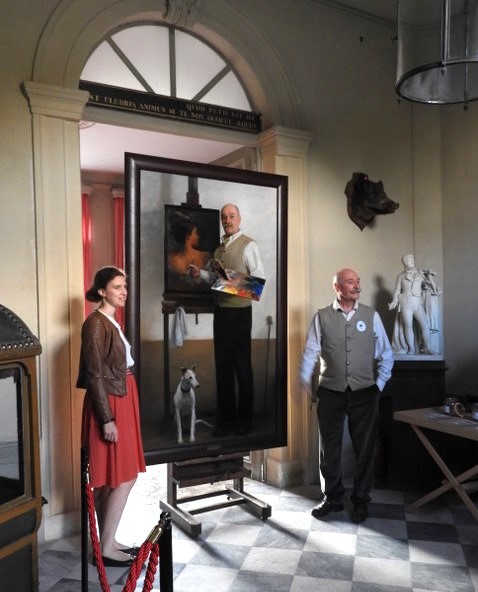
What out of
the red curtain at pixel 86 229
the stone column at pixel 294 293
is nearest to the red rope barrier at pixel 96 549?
the stone column at pixel 294 293

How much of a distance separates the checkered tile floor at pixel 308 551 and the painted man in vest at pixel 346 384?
0.24 metres

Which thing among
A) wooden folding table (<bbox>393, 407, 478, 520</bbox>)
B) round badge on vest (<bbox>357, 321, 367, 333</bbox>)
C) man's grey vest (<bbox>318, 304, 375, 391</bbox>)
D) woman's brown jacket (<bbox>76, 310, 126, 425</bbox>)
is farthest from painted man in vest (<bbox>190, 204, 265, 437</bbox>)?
wooden folding table (<bbox>393, 407, 478, 520</bbox>)

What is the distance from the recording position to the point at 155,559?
1.99 metres

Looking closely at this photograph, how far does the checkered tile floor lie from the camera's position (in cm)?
317

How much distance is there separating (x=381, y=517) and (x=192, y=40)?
392 cm

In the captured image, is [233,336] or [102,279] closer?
[102,279]

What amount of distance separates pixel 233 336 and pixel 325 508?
4.62ft

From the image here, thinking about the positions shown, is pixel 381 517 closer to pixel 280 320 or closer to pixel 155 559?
pixel 280 320

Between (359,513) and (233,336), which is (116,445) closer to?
(233,336)

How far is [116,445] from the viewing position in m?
3.33

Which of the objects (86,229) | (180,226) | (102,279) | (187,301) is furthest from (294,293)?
(86,229)

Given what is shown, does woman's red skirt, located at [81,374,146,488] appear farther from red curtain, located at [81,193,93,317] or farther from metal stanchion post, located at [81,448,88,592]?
red curtain, located at [81,193,93,317]

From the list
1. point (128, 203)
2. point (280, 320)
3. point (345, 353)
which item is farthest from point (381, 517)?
point (128, 203)

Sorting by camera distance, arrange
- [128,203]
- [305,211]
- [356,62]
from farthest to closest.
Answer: [356,62] < [305,211] < [128,203]
